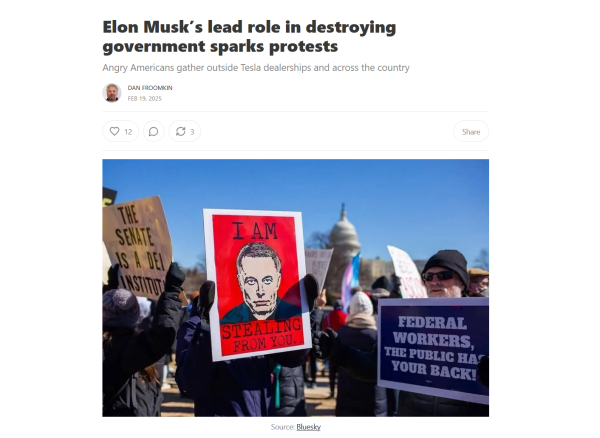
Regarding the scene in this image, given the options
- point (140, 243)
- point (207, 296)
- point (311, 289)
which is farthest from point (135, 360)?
point (311, 289)

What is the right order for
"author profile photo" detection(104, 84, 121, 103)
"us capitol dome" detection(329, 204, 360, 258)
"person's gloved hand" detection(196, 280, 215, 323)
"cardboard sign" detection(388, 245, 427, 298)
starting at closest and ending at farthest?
"person's gloved hand" detection(196, 280, 215, 323) → "author profile photo" detection(104, 84, 121, 103) → "cardboard sign" detection(388, 245, 427, 298) → "us capitol dome" detection(329, 204, 360, 258)

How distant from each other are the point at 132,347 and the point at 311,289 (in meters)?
1.05

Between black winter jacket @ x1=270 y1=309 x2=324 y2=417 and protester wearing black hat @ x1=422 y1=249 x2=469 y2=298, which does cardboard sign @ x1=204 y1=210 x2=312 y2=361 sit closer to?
protester wearing black hat @ x1=422 y1=249 x2=469 y2=298

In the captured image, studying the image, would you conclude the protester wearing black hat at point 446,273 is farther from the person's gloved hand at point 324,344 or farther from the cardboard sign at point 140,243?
the cardboard sign at point 140,243

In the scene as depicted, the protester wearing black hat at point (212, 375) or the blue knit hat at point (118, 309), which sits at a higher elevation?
the blue knit hat at point (118, 309)

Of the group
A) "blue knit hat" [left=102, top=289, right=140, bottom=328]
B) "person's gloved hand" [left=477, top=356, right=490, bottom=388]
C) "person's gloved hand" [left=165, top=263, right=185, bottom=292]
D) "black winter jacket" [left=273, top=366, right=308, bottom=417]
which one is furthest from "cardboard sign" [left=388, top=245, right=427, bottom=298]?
"blue knit hat" [left=102, top=289, right=140, bottom=328]

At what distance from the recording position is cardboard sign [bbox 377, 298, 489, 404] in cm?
310

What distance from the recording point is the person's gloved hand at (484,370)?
3094 millimetres

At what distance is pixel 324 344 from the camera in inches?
140

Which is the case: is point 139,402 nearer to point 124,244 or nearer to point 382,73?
point 124,244

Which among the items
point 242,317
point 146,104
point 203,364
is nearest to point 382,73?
point 146,104

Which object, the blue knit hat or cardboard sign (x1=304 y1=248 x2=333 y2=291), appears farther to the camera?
cardboard sign (x1=304 y1=248 x2=333 y2=291)

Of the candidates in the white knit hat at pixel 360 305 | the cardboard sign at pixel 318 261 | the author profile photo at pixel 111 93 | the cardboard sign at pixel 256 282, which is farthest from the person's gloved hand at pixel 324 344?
the cardboard sign at pixel 318 261

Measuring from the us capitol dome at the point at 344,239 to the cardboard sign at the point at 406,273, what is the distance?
72.1 meters
